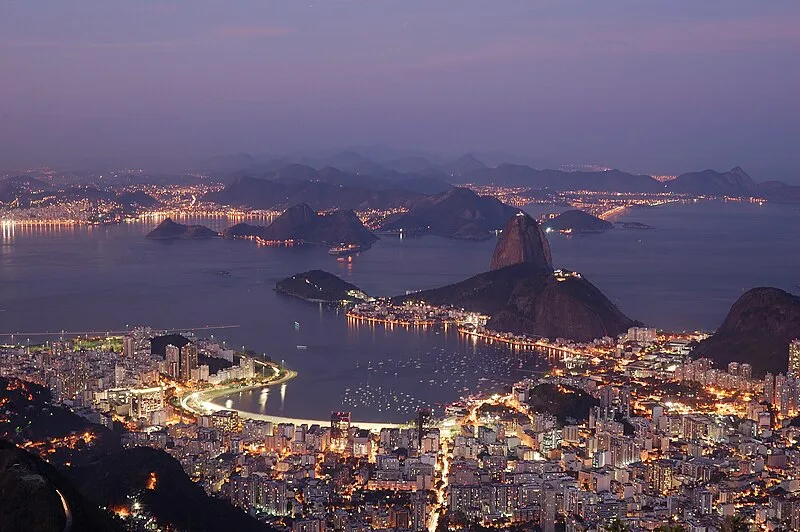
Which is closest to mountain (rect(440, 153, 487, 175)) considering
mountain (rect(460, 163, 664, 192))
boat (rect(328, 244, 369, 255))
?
mountain (rect(460, 163, 664, 192))

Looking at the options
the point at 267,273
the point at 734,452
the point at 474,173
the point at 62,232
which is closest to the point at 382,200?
the point at 62,232

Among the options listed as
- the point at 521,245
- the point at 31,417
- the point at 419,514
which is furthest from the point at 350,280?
the point at 419,514

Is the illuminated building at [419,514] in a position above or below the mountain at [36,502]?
below

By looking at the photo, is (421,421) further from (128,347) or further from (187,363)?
(128,347)

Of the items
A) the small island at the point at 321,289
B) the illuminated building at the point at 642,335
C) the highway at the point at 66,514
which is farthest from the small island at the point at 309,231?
the highway at the point at 66,514

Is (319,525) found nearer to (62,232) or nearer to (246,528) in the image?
(246,528)

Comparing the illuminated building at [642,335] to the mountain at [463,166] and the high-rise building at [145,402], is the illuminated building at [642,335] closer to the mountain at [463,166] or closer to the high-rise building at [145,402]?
the high-rise building at [145,402]
